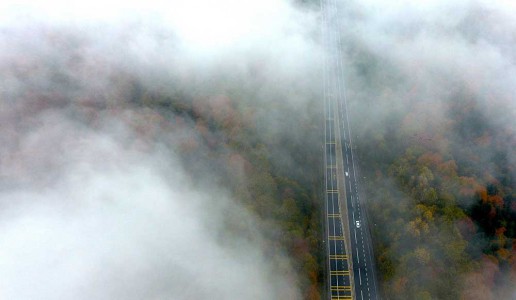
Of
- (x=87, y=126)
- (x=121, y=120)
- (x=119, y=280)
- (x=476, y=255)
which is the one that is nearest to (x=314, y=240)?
(x=476, y=255)

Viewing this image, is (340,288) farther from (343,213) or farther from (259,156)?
(259,156)

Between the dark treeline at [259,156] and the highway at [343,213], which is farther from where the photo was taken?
the dark treeline at [259,156]

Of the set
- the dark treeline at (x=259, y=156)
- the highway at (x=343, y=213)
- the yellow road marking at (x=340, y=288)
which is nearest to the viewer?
the yellow road marking at (x=340, y=288)

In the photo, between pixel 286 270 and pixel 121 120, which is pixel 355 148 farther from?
pixel 121 120

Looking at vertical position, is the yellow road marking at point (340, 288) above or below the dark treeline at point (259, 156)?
below

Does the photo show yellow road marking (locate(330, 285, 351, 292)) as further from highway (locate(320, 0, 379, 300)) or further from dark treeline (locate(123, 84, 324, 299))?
dark treeline (locate(123, 84, 324, 299))

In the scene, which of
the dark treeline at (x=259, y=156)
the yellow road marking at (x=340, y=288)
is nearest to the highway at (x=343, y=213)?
the yellow road marking at (x=340, y=288)

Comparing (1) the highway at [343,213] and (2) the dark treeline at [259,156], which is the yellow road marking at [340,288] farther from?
(2) the dark treeline at [259,156]

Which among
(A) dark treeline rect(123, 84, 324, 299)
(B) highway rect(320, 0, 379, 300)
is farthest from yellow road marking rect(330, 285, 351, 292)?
(A) dark treeline rect(123, 84, 324, 299)

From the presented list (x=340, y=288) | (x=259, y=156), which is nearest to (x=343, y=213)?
(x=340, y=288)
